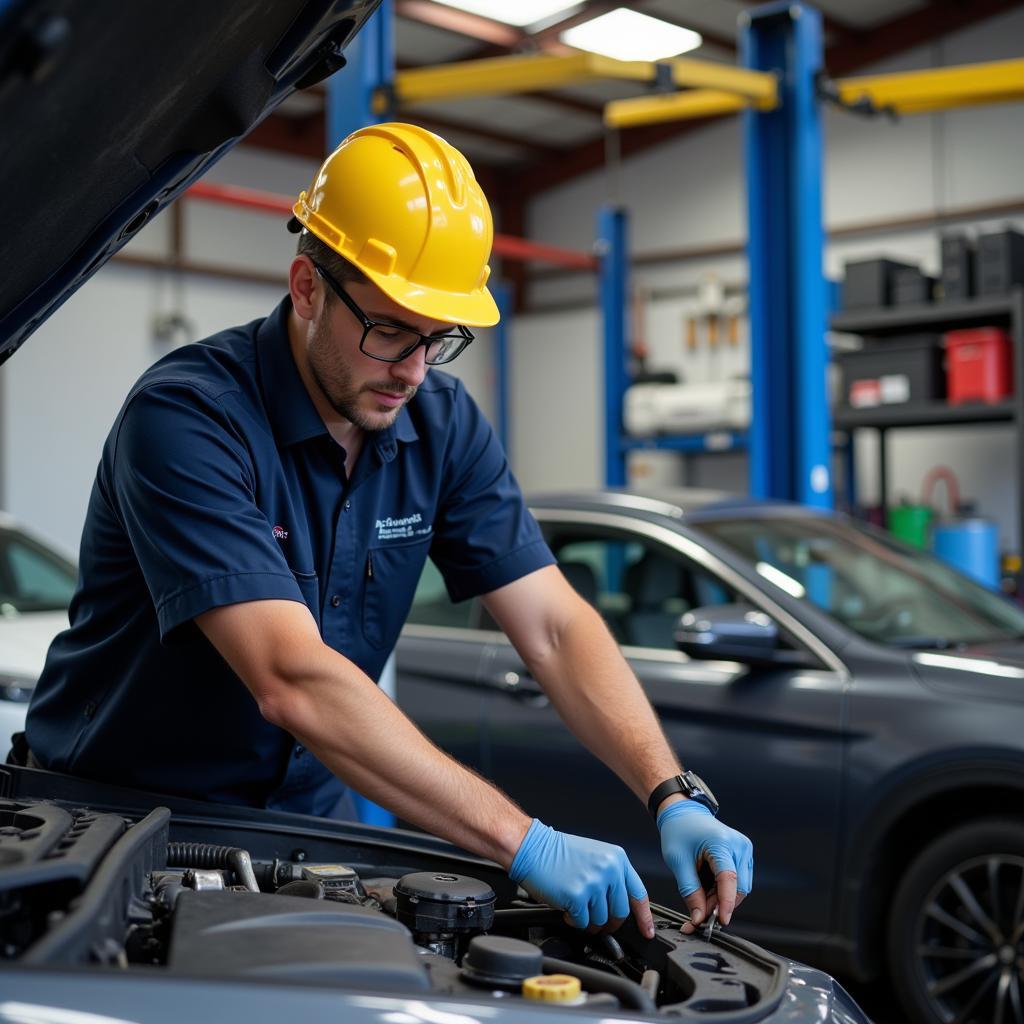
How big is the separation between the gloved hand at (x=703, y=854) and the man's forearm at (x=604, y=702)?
0.09m

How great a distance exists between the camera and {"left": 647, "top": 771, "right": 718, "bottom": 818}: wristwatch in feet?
6.07

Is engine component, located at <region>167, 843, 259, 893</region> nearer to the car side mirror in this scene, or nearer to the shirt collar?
the shirt collar

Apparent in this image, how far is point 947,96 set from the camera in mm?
5559

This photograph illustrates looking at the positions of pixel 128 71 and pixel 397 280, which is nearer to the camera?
pixel 128 71

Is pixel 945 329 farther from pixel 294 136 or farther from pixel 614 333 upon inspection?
pixel 294 136

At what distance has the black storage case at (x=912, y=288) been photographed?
7.77 metres

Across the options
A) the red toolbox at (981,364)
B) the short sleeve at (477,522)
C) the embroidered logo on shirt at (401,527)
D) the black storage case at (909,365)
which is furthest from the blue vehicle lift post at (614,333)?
the embroidered logo on shirt at (401,527)

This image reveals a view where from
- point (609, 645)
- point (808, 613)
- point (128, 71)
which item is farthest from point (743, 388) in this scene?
point (128, 71)

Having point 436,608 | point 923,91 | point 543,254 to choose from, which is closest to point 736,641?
point 436,608

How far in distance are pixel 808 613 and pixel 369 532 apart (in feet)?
5.66

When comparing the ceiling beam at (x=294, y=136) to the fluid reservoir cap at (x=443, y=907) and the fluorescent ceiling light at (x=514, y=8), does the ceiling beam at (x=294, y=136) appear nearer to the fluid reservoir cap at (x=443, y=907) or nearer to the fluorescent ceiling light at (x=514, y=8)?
the fluorescent ceiling light at (x=514, y=8)

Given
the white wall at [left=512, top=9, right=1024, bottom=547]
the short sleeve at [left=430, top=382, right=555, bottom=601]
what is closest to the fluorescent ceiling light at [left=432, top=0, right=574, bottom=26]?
the white wall at [left=512, top=9, right=1024, bottom=547]

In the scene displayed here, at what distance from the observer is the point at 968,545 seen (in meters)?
6.80

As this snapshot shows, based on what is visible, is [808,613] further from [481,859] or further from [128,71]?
[128,71]
